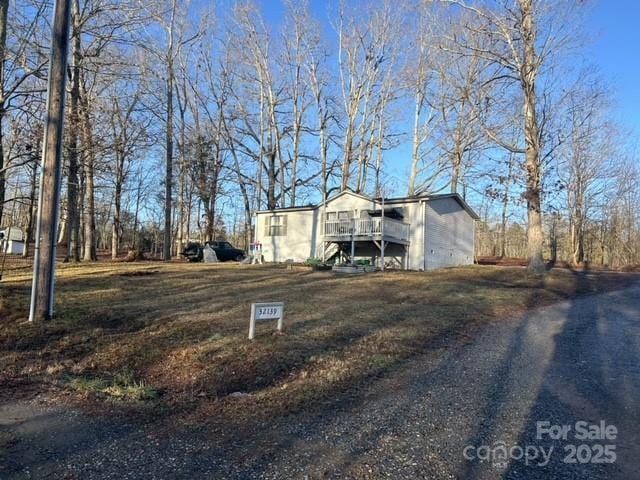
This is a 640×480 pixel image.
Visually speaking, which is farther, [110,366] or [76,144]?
[76,144]

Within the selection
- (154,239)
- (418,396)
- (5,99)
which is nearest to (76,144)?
(5,99)

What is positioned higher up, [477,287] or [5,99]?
[5,99]

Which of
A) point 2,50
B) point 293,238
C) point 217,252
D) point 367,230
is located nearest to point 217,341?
point 2,50

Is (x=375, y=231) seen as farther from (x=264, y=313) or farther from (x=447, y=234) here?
(x=264, y=313)

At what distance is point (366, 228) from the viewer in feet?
70.6

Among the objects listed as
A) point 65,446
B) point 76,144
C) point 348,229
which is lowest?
point 65,446

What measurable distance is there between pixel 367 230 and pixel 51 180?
52.1ft

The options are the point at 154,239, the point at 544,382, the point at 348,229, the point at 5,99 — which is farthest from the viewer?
the point at 154,239

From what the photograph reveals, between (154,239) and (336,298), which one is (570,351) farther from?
(154,239)

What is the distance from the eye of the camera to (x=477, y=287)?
13.5 metres

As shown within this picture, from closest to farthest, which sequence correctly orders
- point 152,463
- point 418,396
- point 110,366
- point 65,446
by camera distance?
point 152,463
point 65,446
point 418,396
point 110,366

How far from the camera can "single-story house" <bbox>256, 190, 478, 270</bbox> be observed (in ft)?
72.6

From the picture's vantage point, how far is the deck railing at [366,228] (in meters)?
21.1

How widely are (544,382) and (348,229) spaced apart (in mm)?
17550
